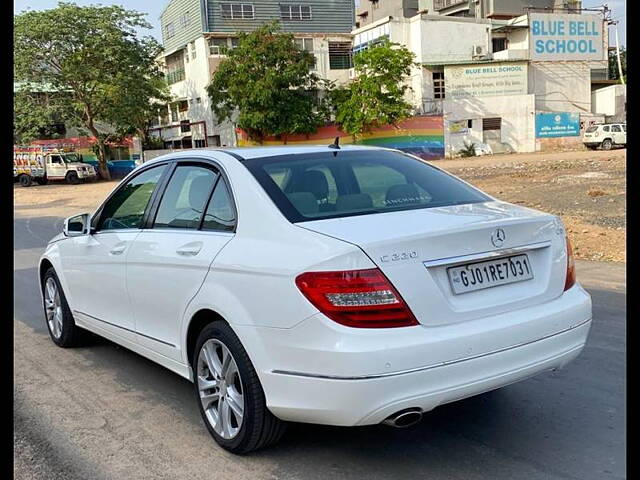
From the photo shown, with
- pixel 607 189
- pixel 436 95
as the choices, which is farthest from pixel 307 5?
pixel 607 189

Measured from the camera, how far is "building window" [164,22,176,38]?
49.3 meters

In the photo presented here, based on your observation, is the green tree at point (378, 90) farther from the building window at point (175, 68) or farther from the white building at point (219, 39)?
the building window at point (175, 68)

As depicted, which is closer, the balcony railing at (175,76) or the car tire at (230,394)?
the car tire at (230,394)

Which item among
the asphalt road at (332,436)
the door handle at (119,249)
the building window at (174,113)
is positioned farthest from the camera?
the building window at (174,113)

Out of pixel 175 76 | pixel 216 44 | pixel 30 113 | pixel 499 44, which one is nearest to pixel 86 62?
pixel 30 113

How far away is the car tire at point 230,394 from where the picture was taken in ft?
10.7

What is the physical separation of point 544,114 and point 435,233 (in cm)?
4336

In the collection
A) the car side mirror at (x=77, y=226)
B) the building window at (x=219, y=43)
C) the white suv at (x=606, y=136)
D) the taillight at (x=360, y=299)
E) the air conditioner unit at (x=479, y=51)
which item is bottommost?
the taillight at (x=360, y=299)

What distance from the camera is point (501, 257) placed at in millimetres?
3242

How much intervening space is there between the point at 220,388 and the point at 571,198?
45.9 feet

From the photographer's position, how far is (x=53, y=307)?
5766 mm

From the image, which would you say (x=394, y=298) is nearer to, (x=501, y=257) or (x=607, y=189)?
(x=501, y=257)

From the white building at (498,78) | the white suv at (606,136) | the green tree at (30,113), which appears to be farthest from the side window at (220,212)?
the white building at (498,78)

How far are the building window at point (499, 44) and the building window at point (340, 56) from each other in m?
10.5
